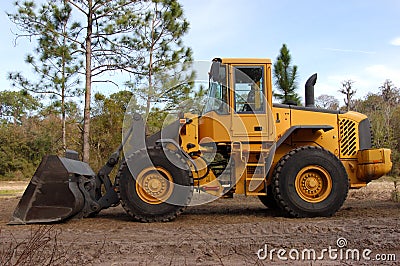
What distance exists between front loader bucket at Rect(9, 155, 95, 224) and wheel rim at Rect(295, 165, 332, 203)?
4203 millimetres

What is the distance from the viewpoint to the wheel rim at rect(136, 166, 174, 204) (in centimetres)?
835

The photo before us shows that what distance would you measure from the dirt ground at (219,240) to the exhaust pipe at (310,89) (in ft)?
8.17

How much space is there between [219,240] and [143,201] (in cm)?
245

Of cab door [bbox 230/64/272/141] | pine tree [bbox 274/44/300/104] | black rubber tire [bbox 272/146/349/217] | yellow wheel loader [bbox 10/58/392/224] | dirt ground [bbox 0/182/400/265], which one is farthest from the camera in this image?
pine tree [bbox 274/44/300/104]

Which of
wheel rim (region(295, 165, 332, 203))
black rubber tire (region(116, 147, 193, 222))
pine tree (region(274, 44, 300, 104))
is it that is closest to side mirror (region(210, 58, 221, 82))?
black rubber tire (region(116, 147, 193, 222))

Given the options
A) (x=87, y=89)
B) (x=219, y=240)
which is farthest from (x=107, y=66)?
(x=219, y=240)

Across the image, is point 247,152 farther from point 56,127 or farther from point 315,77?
point 56,127

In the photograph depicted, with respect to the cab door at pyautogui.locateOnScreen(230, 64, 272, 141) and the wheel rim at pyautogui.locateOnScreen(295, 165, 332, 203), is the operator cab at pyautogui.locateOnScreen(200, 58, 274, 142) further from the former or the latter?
the wheel rim at pyautogui.locateOnScreen(295, 165, 332, 203)

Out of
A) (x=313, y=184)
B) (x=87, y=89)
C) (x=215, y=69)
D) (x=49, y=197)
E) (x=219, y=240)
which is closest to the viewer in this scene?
(x=219, y=240)

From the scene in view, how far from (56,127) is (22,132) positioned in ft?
55.0

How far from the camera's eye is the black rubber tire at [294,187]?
8438 mm

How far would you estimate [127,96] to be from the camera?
16.1 metres

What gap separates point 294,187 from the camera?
334 inches

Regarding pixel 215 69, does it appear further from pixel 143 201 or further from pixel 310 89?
pixel 143 201
